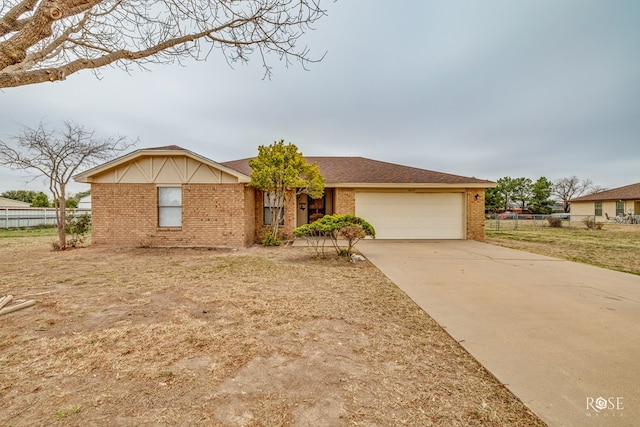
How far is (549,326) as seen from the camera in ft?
11.3

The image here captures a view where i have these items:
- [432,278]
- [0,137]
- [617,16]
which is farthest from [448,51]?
[0,137]

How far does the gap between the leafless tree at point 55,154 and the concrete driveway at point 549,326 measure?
11.3m

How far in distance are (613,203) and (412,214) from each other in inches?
1161

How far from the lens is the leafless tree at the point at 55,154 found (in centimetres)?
954

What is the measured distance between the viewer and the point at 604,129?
1778cm

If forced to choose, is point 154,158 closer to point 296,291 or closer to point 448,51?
point 296,291

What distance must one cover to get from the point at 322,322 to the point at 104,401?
2.25 metres

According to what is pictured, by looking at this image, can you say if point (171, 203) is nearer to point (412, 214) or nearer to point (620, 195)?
point (412, 214)

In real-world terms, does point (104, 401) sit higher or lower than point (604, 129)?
lower

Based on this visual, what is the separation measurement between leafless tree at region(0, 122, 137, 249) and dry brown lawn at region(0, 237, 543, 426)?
601 cm

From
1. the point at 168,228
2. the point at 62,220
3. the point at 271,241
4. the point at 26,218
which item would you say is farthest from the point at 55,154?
the point at 26,218

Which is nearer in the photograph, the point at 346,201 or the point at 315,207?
the point at 346,201

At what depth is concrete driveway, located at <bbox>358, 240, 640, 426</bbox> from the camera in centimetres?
211

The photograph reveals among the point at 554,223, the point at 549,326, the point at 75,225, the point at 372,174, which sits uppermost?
the point at 372,174
